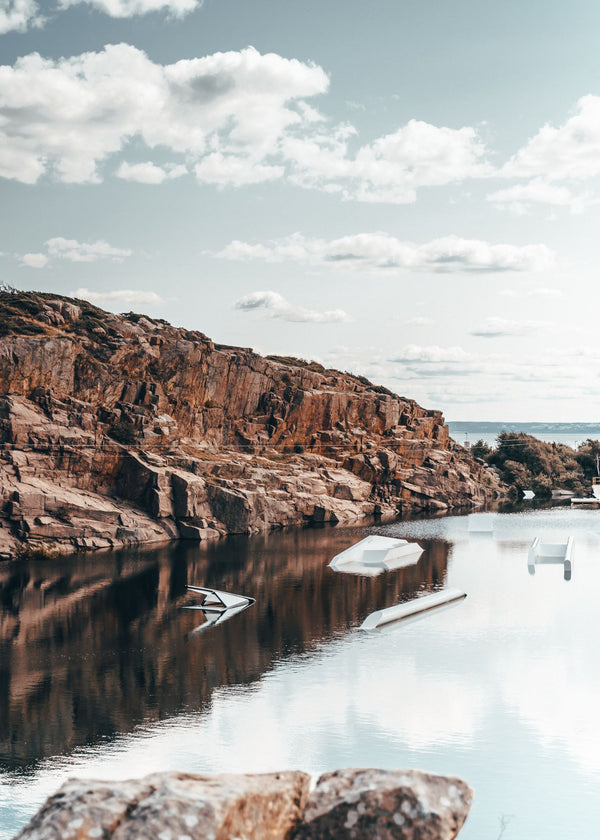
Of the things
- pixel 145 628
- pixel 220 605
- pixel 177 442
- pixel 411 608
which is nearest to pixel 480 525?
pixel 177 442

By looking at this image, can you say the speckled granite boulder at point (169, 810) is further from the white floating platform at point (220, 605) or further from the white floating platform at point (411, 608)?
the white floating platform at point (220, 605)

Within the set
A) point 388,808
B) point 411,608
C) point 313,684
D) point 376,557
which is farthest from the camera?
point 376,557

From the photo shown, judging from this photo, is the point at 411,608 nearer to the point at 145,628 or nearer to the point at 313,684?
the point at 313,684

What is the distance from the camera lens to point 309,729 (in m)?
23.9

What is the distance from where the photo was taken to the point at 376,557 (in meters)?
54.3

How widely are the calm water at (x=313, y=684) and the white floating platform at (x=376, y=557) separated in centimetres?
281

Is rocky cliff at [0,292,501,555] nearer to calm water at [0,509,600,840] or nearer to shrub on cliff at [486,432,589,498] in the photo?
shrub on cliff at [486,432,589,498]

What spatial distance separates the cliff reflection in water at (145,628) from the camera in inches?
1014

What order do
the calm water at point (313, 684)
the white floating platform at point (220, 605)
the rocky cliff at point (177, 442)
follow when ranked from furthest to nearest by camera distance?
the rocky cliff at point (177, 442) < the white floating platform at point (220, 605) < the calm water at point (313, 684)

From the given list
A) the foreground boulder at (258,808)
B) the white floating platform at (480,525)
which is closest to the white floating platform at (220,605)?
the foreground boulder at (258,808)

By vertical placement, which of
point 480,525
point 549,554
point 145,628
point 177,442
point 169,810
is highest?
point 177,442

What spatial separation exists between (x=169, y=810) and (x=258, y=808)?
96cm

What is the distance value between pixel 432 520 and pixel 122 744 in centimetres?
5788

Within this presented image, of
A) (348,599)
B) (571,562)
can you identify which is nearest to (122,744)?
(348,599)
